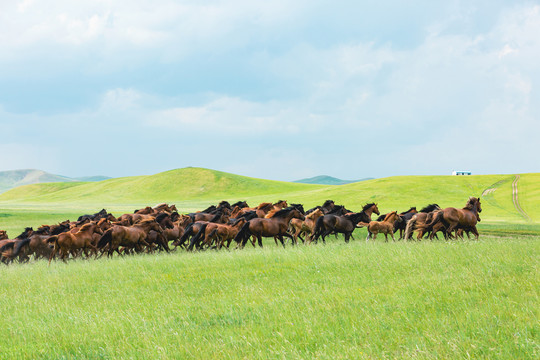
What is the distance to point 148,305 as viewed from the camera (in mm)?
7973

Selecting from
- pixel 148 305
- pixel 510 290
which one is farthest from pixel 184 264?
pixel 510 290

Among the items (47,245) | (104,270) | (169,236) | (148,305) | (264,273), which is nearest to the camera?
(148,305)

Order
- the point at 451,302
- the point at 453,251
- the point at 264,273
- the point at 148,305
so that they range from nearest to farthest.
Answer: the point at 451,302, the point at 148,305, the point at 264,273, the point at 453,251

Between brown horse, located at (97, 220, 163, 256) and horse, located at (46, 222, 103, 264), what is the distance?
1.91ft

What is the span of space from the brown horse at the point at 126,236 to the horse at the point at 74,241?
583 millimetres

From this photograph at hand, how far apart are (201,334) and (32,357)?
244cm

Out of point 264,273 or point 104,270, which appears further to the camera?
point 104,270

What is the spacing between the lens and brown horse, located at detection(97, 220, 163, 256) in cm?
1636

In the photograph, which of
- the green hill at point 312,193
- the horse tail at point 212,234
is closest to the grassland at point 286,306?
the horse tail at point 212,234

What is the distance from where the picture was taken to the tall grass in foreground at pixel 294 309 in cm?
519

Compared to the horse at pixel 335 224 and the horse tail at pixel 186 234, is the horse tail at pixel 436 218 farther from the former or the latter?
the horse tail at pixel 186 234

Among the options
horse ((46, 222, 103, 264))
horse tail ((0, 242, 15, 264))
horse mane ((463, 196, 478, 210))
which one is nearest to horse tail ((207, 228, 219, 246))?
horse ((46, 222, 103, 264))

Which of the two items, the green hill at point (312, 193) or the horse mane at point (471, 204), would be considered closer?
the horse mane at point (471, 204)

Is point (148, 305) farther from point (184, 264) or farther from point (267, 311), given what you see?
point (184, 264)
